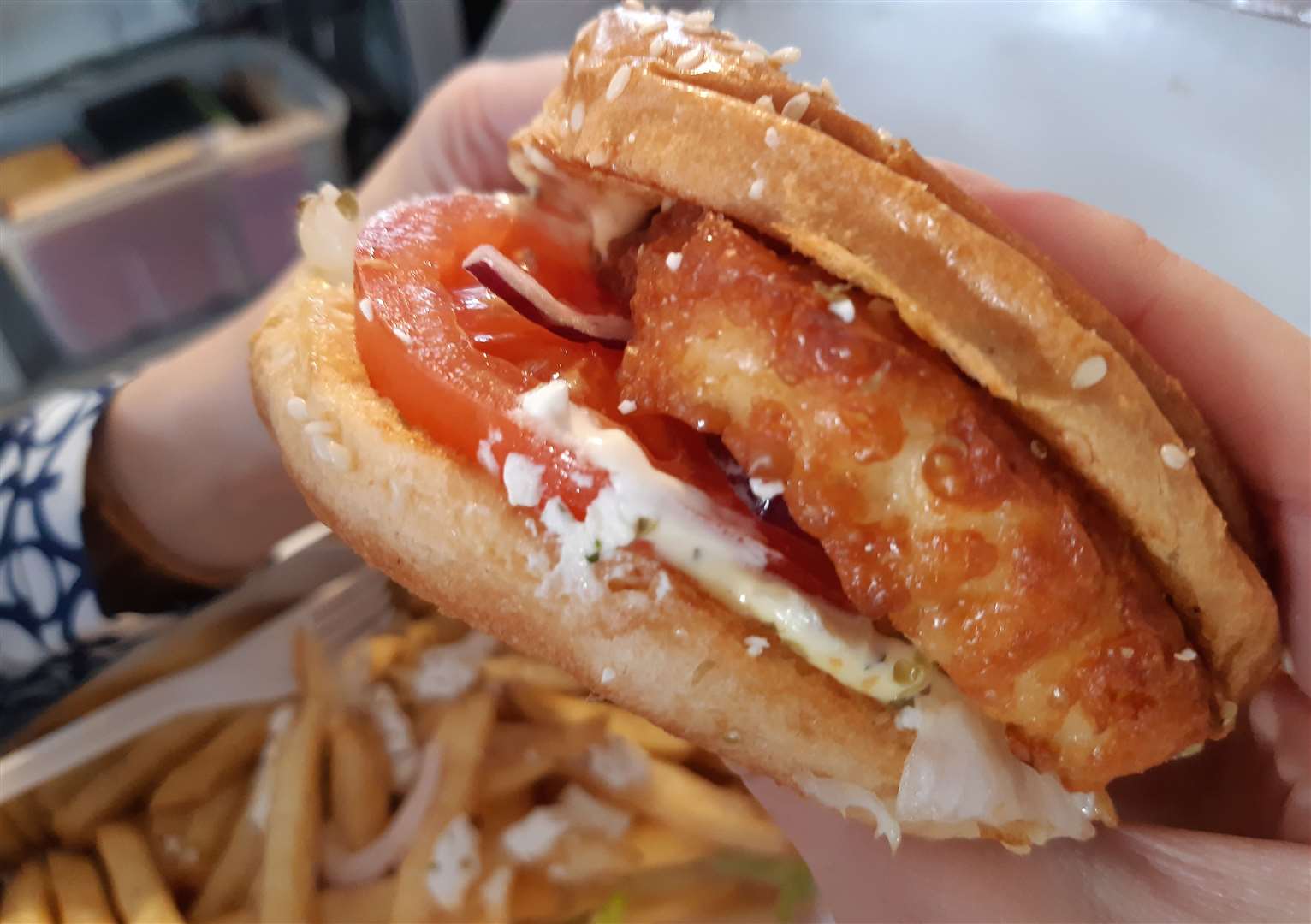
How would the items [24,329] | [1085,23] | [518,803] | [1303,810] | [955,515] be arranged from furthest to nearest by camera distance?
[24,329], [1085,23], [518,803], [1303,810], [955,515]

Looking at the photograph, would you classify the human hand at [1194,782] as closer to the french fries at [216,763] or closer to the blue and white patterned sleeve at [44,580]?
the french fries at [216,763]

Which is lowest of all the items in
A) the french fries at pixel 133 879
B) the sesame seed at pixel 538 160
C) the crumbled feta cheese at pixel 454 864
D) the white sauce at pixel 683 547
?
the french fries at pixel 133 879

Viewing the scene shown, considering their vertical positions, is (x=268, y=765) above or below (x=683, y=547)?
below

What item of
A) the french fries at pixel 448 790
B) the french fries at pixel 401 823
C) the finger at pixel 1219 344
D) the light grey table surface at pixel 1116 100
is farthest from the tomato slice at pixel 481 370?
the light grey table surface at pixel 1116 100

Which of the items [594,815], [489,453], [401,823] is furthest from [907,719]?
[401,823]

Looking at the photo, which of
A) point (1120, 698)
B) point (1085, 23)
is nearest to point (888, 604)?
point (1120, 698)

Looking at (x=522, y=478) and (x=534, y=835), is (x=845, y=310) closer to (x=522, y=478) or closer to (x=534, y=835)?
(x=522, y=478)

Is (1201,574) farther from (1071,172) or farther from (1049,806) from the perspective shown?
(1071,172)
